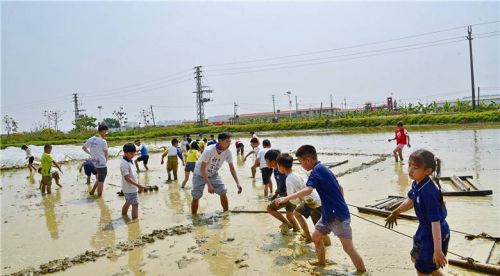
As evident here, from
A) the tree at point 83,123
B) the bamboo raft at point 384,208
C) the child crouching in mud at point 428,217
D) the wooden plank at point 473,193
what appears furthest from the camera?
the tree at point 83,123

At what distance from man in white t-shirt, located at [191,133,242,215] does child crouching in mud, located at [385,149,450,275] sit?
505 cm

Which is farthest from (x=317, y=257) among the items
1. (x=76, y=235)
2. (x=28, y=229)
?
(x=28, y=229)

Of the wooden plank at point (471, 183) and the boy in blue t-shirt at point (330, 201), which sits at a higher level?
the boy in blue t-shirt at point (330, 201)

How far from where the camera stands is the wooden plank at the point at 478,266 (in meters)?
4.64

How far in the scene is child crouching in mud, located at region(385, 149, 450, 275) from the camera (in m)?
3.53

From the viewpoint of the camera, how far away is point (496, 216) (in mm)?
7148

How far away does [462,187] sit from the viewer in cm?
927

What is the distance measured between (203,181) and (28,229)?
3.90 m

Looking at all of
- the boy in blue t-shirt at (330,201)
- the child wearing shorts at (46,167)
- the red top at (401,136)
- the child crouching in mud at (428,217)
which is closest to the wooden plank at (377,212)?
the boy in blue t-shirt at (330,201)

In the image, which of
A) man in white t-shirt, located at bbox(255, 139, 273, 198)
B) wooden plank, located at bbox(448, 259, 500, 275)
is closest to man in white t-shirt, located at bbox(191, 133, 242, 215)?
man in white t-shirt, located at bbox(255, 139, 273, 198)

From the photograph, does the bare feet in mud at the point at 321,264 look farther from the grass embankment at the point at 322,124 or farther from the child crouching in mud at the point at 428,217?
the grass embankment at the point at 322,124

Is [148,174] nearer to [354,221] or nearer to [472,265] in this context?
[354,221]

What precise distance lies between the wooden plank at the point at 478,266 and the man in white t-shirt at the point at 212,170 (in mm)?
4574

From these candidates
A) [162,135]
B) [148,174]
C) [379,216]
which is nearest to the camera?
[379,216]
